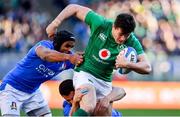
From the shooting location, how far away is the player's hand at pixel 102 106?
9.53 m

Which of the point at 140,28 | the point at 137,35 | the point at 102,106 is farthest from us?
the point at 140,28

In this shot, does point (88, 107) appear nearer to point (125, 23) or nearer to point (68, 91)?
point (68, 91)

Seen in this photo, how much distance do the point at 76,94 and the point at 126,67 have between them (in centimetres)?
80

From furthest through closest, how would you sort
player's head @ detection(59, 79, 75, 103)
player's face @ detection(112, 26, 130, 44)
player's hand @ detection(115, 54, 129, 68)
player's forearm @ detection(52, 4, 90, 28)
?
player's head @ detection(59, 79, 75, 103) < player's forearm @ detection(52, 4, 90, 28) < player's face @ detection(112, 26, 130, 44) < player's hand @ detection(115, 54, 129, 68)

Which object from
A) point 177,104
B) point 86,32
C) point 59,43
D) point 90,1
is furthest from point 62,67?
point 90,1

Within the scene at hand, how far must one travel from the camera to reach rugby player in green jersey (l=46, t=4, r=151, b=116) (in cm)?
943

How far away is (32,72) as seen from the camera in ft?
35.1

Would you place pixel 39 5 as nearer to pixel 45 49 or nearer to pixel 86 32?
pixel 86 32

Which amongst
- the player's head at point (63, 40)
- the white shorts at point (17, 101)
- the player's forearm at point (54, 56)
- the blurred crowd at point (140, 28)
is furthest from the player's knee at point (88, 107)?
the blurred crowd at point (140, 28)

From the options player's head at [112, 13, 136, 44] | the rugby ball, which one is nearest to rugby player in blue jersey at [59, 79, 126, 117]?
the rugby ball

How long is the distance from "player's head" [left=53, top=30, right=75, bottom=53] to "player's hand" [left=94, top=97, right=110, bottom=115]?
971 millimetres

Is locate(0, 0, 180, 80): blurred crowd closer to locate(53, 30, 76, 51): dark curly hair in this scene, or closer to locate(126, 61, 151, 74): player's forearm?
locate(53, 30, 76, 51): dark curly hair

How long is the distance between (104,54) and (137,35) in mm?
11460

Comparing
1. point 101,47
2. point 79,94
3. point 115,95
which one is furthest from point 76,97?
point 101,47
